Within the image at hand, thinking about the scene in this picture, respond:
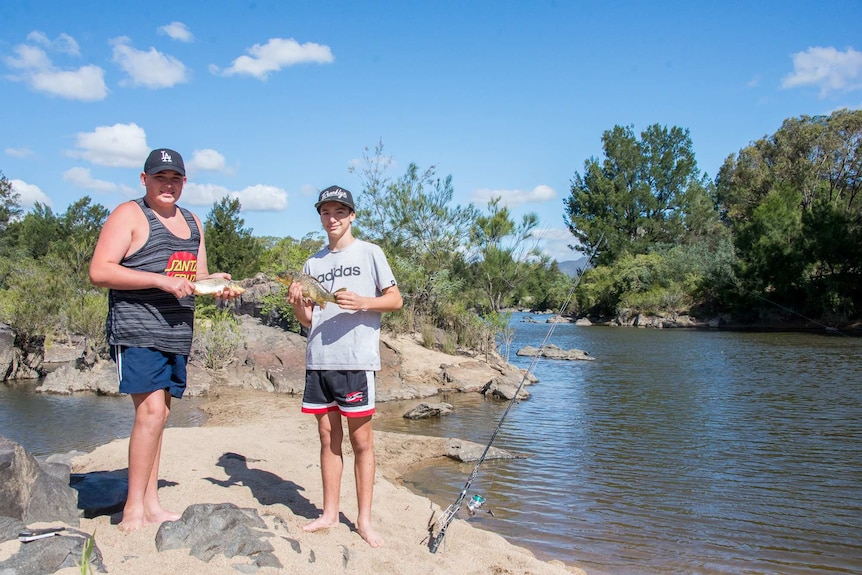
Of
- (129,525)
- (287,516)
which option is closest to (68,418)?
(287,516)

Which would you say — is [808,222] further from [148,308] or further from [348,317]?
[148,308]

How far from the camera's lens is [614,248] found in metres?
55.8

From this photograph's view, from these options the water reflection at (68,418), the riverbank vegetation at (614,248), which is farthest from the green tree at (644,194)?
the water reflection at (68,418)

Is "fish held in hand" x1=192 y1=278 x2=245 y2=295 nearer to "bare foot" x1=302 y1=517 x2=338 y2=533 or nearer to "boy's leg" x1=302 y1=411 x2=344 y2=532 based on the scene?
"boy's leg" x1=302 y1=411 x2=344 y2=532

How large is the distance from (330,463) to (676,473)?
544 cm

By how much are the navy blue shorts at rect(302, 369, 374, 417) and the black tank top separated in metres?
0.75

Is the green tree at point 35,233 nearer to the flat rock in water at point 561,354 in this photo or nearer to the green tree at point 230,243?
the green tree at point 230,243

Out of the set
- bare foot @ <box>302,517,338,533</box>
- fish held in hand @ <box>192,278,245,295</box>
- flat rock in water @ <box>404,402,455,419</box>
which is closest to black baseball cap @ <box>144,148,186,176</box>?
fish held in hand @ <box>192,278,245,295</box>

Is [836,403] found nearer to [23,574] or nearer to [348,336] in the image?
[348,336]

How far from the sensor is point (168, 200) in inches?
143

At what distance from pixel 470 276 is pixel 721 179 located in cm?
5845

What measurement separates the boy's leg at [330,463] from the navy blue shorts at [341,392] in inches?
3.5

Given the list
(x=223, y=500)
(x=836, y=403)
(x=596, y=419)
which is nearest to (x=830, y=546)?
(x=223, y=500)

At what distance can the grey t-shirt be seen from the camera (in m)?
3.77
